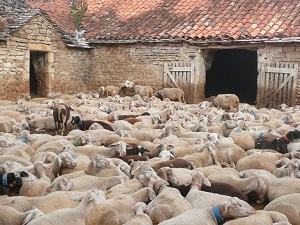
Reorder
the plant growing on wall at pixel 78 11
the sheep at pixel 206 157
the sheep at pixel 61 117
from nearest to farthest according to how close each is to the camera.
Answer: the sheep at pixel 206 157
the sheep at pixel 61 117
the plant growing on wall at pixel 78 11

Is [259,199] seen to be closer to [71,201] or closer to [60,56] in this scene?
[71,201]

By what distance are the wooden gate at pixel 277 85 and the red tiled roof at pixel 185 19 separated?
4.20ft

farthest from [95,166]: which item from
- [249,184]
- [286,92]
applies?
[286,92]

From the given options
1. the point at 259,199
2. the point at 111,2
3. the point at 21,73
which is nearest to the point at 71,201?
the point at 259,199

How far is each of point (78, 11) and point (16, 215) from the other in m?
18.6

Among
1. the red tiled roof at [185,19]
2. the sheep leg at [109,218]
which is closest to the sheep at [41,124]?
the sheep leg at [109,218]

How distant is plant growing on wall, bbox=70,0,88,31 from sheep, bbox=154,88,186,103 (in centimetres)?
607

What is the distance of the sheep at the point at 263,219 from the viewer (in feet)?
15.0

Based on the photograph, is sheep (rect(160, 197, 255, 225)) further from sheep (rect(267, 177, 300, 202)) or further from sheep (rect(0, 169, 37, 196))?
sheep (rect(0, 169, 37, 196))

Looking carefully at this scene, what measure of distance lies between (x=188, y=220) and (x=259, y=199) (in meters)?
2.04

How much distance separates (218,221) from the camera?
4.83 m

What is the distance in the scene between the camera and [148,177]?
19.6 feet

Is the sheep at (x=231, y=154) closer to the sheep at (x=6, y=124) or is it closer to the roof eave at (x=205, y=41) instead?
the sheep at (x=6, y=124)

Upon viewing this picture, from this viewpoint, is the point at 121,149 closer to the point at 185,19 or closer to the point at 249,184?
the point at 249,184
